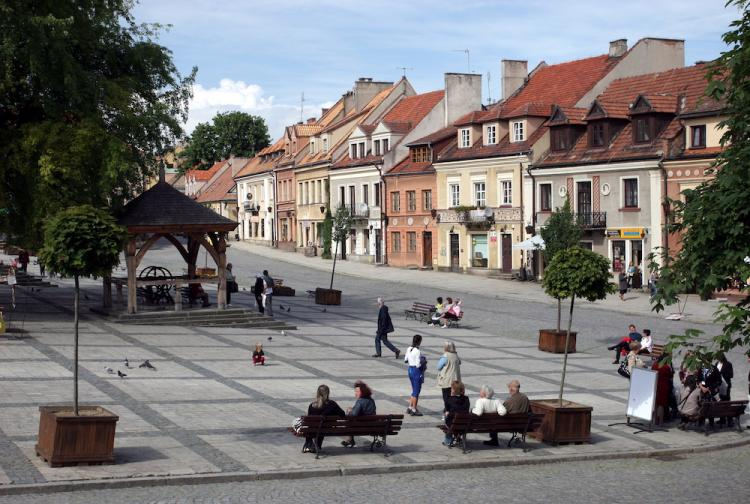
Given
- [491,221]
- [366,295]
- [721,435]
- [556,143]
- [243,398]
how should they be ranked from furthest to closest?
[491,221]
[556,143]
[366,295]
[243,398]
[721,435]

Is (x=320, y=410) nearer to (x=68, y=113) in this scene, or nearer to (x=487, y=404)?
(x=487, y=404)

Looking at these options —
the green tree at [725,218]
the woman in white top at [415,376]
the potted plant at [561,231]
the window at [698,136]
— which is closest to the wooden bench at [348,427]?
the woman in white top at [415,376]

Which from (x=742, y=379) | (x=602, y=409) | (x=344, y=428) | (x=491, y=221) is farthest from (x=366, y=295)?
(x=344, y=428)

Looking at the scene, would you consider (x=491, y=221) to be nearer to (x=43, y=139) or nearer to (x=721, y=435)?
(x=43, y=139)

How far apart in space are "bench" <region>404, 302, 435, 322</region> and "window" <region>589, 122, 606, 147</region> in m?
15.3

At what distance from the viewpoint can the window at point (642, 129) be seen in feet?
150

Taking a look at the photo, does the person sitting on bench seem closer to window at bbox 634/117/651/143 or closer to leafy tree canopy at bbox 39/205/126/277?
leafy tree canopy at bbox 39/205/126/277

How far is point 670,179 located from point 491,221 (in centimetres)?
1241

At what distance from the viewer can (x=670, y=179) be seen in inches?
1724

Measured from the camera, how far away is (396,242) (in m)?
63.9

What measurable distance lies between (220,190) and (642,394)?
292ft

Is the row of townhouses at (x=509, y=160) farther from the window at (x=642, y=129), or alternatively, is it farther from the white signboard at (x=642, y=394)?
the white signboard at (x=642, y=394)

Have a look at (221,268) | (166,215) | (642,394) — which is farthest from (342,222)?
(642,394)

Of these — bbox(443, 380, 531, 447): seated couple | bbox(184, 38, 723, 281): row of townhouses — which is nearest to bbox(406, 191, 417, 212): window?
bbox(184, 38, 723, 281): row of townhouses
